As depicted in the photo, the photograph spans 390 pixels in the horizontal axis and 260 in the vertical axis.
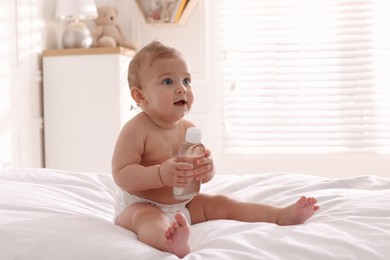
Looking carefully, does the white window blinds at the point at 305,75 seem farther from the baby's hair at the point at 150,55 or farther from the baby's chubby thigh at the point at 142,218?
the baby's chubby thigh at the point at 142,218

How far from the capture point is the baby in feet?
4.69

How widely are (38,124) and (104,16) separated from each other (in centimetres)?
78

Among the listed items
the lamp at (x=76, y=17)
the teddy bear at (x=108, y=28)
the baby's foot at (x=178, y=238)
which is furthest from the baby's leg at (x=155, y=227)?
the teddy bear at (x=108, y=28)

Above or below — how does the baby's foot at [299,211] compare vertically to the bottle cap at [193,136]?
below

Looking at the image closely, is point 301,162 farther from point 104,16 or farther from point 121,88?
point 104,16

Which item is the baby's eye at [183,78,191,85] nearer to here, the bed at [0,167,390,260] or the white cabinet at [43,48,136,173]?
the bed at [0,167,390,260]

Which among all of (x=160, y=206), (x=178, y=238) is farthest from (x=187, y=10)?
(x=178, y=238)

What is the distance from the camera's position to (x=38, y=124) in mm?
3531

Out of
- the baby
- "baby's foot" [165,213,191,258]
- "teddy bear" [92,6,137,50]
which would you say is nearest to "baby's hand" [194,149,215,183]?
the baby

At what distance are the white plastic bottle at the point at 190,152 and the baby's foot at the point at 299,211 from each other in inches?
8.5

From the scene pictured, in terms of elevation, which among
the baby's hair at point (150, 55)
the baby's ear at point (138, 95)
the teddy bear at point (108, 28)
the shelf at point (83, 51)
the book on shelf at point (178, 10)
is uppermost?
the book on shelf at point (178, 10)

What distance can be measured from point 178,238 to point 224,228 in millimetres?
189

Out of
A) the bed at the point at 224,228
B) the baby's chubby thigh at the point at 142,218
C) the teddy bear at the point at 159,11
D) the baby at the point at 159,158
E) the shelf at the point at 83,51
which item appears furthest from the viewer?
the teddy bear at the point at 159,11

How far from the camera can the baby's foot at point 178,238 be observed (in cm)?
114
